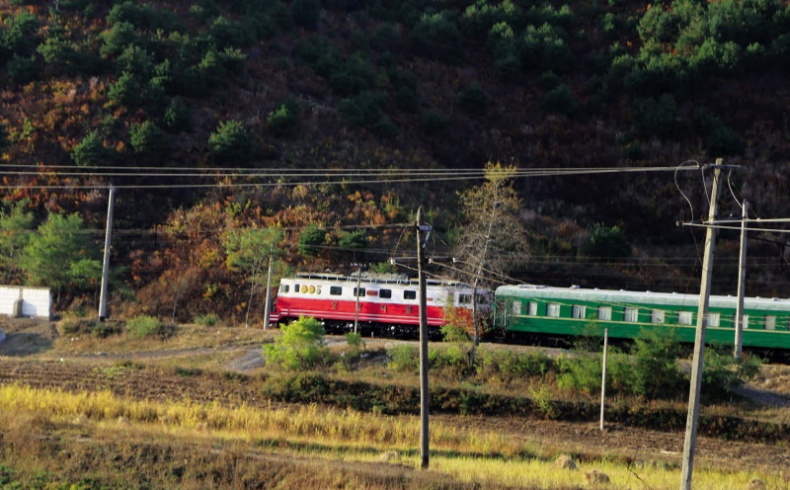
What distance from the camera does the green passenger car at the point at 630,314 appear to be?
33875mm

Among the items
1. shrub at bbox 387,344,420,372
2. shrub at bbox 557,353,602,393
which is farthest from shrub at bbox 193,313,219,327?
shrub at bbox 557,353,602,393

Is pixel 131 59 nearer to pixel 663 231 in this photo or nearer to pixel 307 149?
pixel 307 149

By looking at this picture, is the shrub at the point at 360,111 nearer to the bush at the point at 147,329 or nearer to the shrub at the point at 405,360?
the bush at the point at 147,329

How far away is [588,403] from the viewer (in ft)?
104

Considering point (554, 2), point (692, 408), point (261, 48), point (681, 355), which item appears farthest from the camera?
point (554, 2)

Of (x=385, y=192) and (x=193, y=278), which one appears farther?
(x=385, y=192)

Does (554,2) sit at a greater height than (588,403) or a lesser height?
greater

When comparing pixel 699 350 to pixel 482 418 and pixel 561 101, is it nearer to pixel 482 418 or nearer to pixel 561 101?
pixel 482 418

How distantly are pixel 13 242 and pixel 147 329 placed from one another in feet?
41.3

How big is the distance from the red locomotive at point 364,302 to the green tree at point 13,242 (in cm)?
1579

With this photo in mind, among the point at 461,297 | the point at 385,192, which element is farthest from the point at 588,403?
the point at 385,192

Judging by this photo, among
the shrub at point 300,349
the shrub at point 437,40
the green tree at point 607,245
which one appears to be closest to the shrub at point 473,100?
the shrub at point 437,40

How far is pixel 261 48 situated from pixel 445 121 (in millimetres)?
17052

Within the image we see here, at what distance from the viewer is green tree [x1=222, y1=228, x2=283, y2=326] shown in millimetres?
42344
